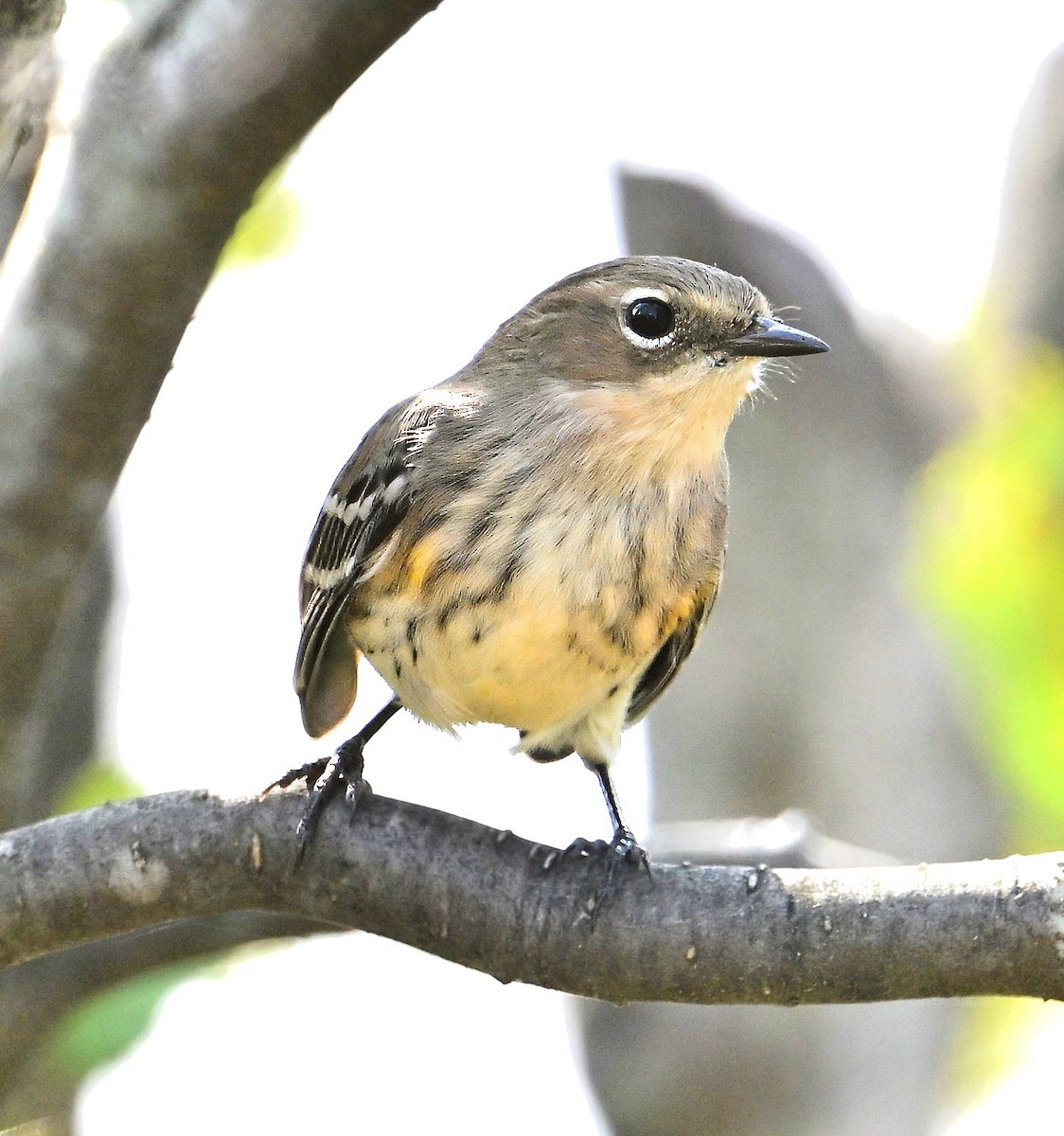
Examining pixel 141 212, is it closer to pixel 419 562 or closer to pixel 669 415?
pixel 419 562

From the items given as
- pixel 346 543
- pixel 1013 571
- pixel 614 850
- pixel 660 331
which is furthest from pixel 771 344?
pixel 1013 571

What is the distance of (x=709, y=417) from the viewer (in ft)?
14.9

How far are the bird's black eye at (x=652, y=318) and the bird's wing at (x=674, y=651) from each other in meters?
0.74

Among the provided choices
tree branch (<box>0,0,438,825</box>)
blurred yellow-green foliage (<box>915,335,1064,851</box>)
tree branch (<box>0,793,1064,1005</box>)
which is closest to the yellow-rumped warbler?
tree branch (<box>0,793,1064,1005</box>)

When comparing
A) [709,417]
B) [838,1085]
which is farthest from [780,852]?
[838,1085]

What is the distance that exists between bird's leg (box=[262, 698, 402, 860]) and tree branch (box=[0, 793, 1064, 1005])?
0.12ft

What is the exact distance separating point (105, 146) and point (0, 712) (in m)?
1.67

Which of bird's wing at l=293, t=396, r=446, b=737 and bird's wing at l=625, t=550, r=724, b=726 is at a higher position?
bird's wing at l=293, t=396, r=446, b=737

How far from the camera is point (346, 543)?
4734 mm

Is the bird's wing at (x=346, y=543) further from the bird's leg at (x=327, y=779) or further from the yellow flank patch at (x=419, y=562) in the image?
the bird's leg at (x=327, y=779)

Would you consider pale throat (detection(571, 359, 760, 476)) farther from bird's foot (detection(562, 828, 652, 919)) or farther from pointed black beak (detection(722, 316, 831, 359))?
bird's foot (detection(562, 828, 652, 919))

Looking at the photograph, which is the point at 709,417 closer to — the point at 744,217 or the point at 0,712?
the point at 0,712

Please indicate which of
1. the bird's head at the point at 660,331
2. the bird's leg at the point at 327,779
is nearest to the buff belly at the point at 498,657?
the bird's leg at the point at 327,779

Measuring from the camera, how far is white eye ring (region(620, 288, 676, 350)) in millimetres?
4602
